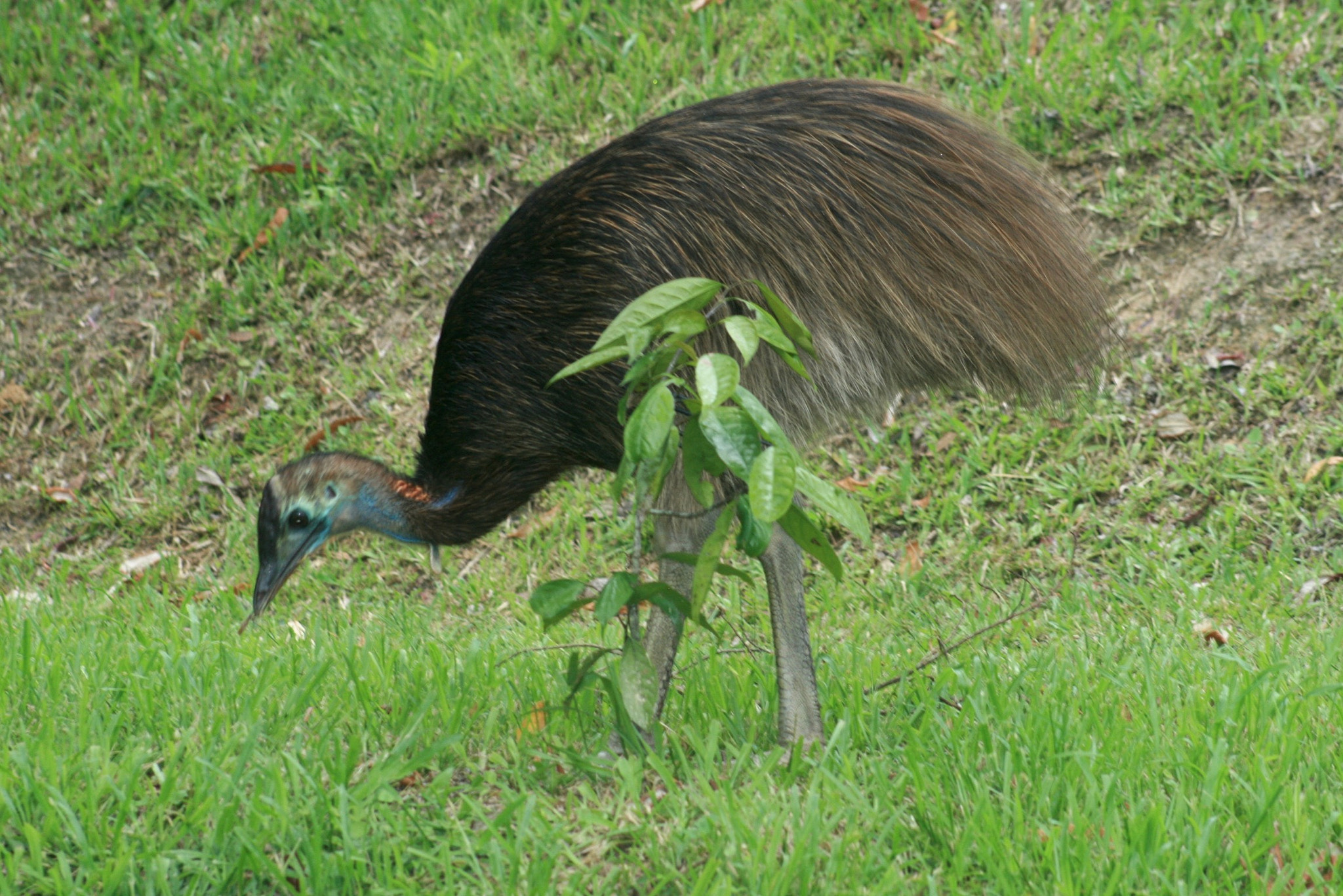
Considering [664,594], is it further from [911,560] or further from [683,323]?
[911,560]

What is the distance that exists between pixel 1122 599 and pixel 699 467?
255 centimetres

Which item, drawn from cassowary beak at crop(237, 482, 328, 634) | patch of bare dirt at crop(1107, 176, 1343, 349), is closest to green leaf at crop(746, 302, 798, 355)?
cassowary beak at crop(237, 482, 328, 634)

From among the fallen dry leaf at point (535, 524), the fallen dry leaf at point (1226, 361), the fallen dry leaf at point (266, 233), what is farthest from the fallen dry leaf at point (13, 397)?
the fallen dry leaf at point (1226, 361)

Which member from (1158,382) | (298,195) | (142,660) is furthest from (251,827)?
(298,195)

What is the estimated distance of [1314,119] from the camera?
6012 mm

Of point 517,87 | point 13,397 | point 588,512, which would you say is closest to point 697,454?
point 588,512

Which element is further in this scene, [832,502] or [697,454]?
[697,454]

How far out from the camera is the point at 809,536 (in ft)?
9.10

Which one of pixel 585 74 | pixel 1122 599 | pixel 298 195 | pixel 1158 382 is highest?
pixel 585 74

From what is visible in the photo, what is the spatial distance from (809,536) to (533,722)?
94 centimetres

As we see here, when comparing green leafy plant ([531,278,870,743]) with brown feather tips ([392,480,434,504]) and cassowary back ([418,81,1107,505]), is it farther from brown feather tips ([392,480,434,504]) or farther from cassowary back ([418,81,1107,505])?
brown feather tips ([392,480,434,504])

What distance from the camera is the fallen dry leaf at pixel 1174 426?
5426 millimetres

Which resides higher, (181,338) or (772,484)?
(772,484)

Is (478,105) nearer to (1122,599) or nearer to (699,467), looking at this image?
(1122,599)
